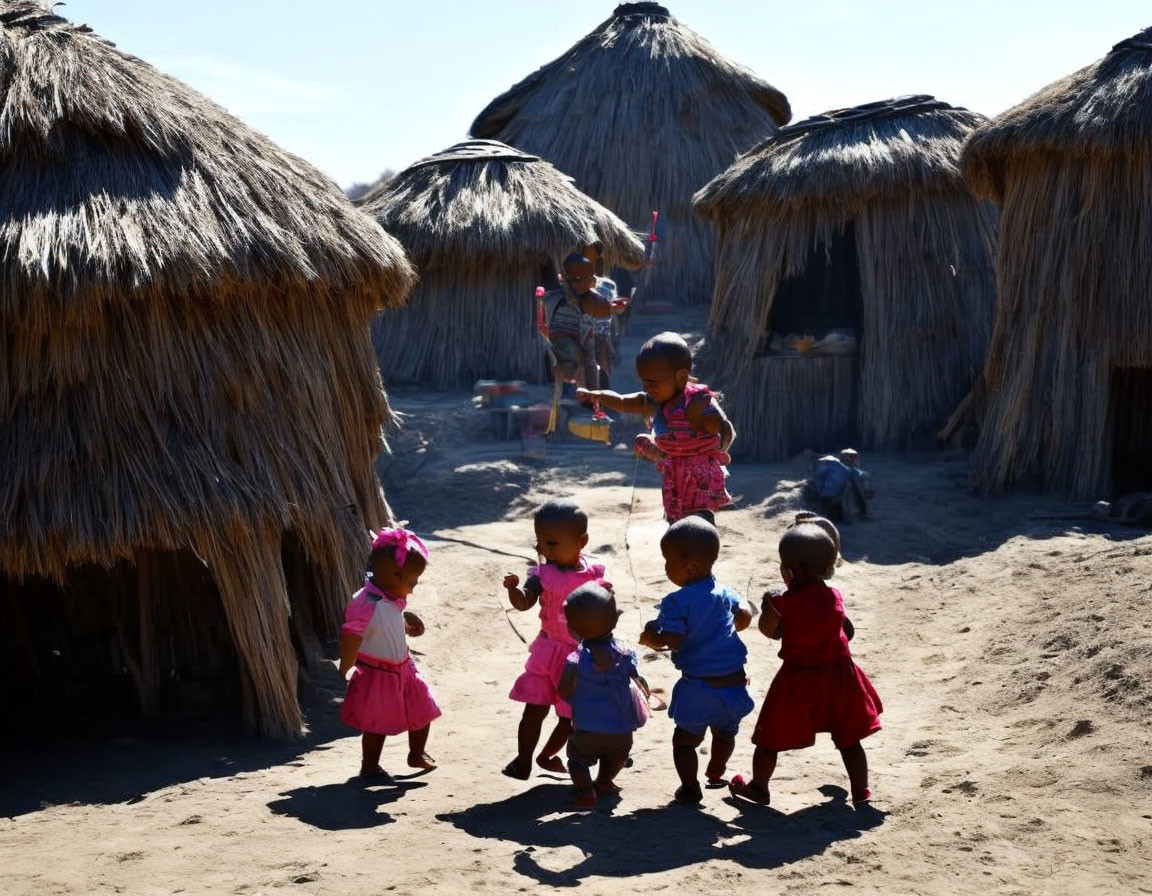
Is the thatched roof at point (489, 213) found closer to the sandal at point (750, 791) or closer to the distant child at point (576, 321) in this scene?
the distant child at point (576, 321)

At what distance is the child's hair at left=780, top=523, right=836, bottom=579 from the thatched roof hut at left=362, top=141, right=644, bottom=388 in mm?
10090

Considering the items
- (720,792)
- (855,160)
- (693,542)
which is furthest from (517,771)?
(855,160)

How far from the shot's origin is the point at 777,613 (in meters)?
4.84

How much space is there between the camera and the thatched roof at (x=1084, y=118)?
9.99 meters

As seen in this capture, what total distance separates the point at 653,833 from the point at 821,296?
10.5 m

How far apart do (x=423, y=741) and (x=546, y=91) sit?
16637 millimetres

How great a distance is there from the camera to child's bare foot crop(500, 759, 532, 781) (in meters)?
5.20

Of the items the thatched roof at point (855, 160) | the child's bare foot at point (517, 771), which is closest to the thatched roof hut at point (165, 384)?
the child's bare foot at point (517, 771)

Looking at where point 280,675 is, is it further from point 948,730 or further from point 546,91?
point 546,91

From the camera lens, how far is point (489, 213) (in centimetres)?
1466

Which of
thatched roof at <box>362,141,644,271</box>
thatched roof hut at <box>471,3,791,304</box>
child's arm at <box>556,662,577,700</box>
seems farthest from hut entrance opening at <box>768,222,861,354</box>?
child's arm at <box>556,662,577,700</box>

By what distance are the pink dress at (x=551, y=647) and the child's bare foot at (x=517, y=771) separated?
0.25 metres

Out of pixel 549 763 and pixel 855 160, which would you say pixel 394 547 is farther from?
pixel 855 160

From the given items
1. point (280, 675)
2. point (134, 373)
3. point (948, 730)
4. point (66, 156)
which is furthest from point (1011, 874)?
point (66, 156)
